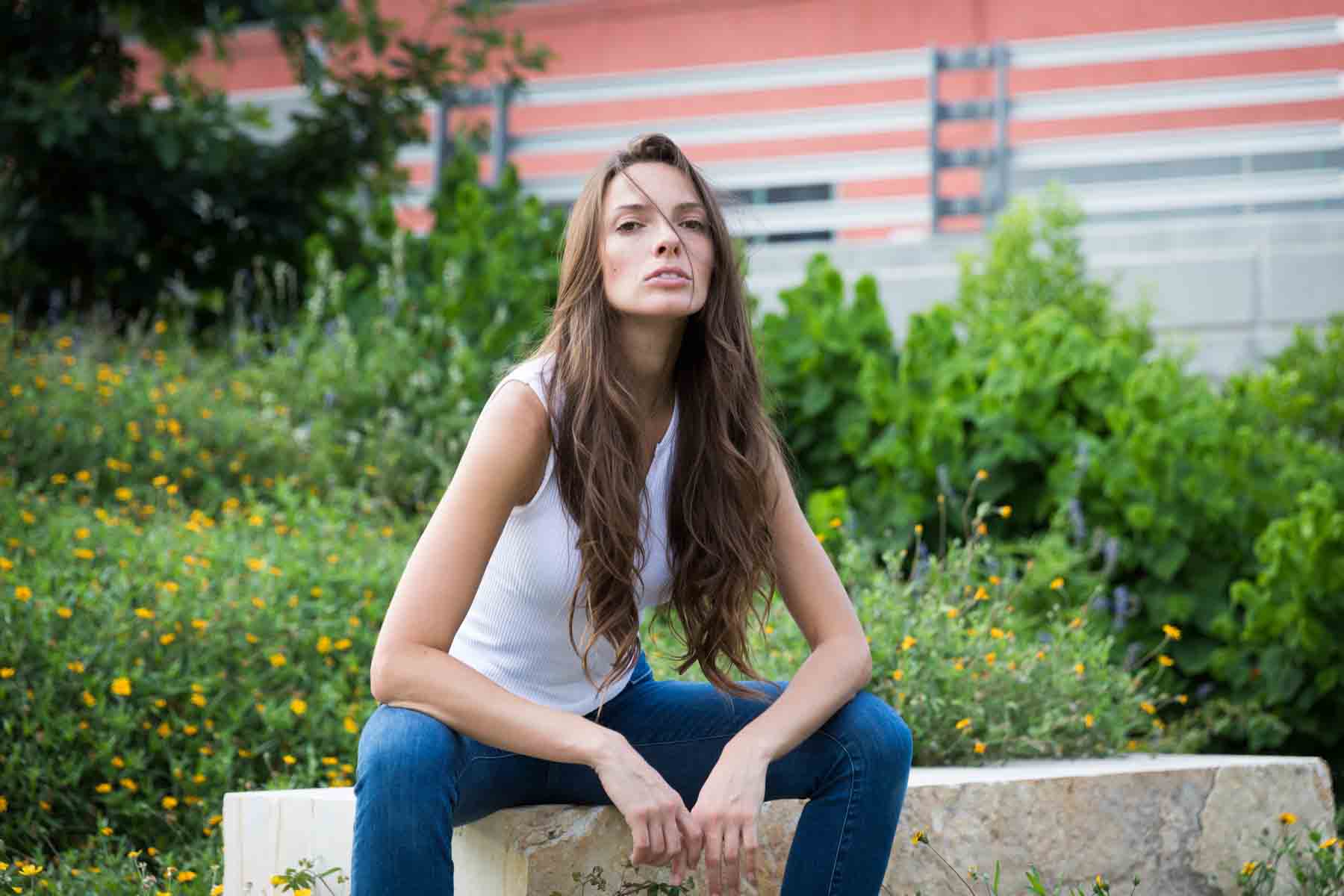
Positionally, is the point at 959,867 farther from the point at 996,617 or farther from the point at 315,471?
the point at 315,471

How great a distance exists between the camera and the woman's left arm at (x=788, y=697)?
1.99 metres

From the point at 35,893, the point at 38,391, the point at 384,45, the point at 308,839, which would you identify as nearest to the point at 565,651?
the point at 308,839

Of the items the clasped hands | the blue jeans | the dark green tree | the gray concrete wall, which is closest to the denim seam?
the blue jeans

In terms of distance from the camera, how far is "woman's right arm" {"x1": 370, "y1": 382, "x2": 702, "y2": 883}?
1.94m

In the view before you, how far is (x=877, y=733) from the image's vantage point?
2141mm

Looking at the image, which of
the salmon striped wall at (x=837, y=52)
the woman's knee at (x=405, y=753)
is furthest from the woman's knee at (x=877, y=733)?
the salmon striped wall at (x=837, y=52)

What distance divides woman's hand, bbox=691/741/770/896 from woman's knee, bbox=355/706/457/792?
36cm

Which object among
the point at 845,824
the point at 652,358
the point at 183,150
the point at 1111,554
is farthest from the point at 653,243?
the point at 183,150

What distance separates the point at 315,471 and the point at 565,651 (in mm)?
3385

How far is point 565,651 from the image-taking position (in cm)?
220

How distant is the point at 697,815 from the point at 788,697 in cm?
26

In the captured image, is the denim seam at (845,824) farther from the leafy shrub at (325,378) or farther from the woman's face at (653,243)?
the leafy shrub at (325,378)

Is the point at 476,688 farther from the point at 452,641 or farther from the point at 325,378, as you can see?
the point at 325,378

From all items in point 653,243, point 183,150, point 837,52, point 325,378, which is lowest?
A: point 325,378
